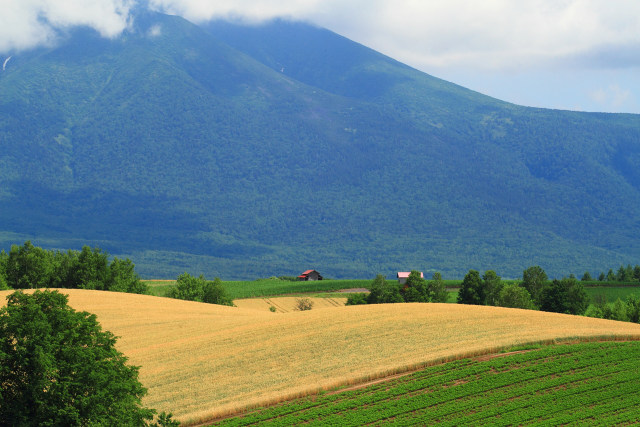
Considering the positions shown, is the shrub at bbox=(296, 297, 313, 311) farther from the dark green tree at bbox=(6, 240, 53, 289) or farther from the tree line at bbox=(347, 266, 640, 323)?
the dark green tree at bbox=(6, 240, 53, 289)

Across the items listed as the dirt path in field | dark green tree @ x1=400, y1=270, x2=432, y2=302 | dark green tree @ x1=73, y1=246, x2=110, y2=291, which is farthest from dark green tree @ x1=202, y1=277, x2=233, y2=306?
the dirt path in field

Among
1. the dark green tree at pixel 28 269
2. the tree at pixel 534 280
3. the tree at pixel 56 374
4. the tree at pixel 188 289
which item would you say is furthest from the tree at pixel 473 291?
the tree at pixel 56 374

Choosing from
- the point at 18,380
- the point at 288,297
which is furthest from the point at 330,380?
the point at 288,297

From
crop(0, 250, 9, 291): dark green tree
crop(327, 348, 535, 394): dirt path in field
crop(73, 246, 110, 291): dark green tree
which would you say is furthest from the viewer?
crop(73, 246, 110, 291): dark green tree

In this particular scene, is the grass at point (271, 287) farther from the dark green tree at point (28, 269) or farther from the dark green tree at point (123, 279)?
the dark green tree at point (28, 269)

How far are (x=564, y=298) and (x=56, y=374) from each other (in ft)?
270

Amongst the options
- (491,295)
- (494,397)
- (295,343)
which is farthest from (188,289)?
(494,397)

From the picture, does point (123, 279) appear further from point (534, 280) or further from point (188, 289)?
point (534, 280)

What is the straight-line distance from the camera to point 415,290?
10919 centimetres

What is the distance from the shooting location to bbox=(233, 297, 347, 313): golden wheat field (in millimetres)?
124194

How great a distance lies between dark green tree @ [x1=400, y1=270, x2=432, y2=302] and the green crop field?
58.0m

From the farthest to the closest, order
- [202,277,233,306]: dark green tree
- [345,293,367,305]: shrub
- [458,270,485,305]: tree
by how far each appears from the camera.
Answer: [202,277,233,306]: dark green tree < [458,270,485,305]: tree < [345,293,367,305]: shrub

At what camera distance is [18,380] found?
117 ft

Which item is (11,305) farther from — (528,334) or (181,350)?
(528,334)
